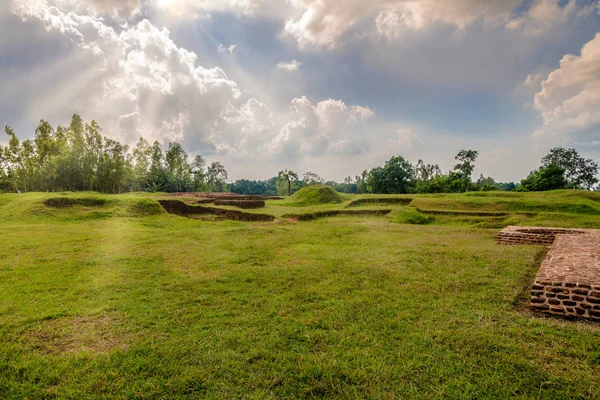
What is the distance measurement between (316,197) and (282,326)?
27.1 metres

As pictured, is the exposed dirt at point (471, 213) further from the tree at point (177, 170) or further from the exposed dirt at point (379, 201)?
the tree at point (177, 170)

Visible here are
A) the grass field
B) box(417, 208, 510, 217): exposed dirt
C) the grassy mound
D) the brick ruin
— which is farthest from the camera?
the grassy mound

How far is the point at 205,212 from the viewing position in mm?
20938

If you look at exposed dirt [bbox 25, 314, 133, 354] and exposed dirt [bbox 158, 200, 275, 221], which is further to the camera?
exposed dirt [bbox 158, 200, 275, 221]

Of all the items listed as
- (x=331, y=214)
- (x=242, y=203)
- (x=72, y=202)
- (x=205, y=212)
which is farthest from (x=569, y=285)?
(x=242, y=203)

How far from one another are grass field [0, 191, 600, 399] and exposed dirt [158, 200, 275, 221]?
10.3 metres

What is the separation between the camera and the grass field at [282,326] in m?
3.12

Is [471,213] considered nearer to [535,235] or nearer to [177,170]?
[535,235]

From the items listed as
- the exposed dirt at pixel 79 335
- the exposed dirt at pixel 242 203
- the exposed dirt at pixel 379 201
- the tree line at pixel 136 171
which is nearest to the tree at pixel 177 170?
the tree line at pixel 136 171

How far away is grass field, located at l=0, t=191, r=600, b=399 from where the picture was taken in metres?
3.12

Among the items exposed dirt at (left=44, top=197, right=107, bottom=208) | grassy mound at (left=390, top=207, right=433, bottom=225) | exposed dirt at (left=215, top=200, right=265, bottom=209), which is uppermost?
exposed dirt at (left=44, top=197, right=107, bottom=208)

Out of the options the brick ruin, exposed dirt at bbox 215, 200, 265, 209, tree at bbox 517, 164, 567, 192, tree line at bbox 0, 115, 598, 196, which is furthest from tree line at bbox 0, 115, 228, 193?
tree at bbox 517, 164, 567, 192

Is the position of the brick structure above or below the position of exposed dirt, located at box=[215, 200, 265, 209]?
below

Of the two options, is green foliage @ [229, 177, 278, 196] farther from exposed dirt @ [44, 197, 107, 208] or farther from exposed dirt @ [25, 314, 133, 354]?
exposed dirt @ [25, 314, 133, 354]
